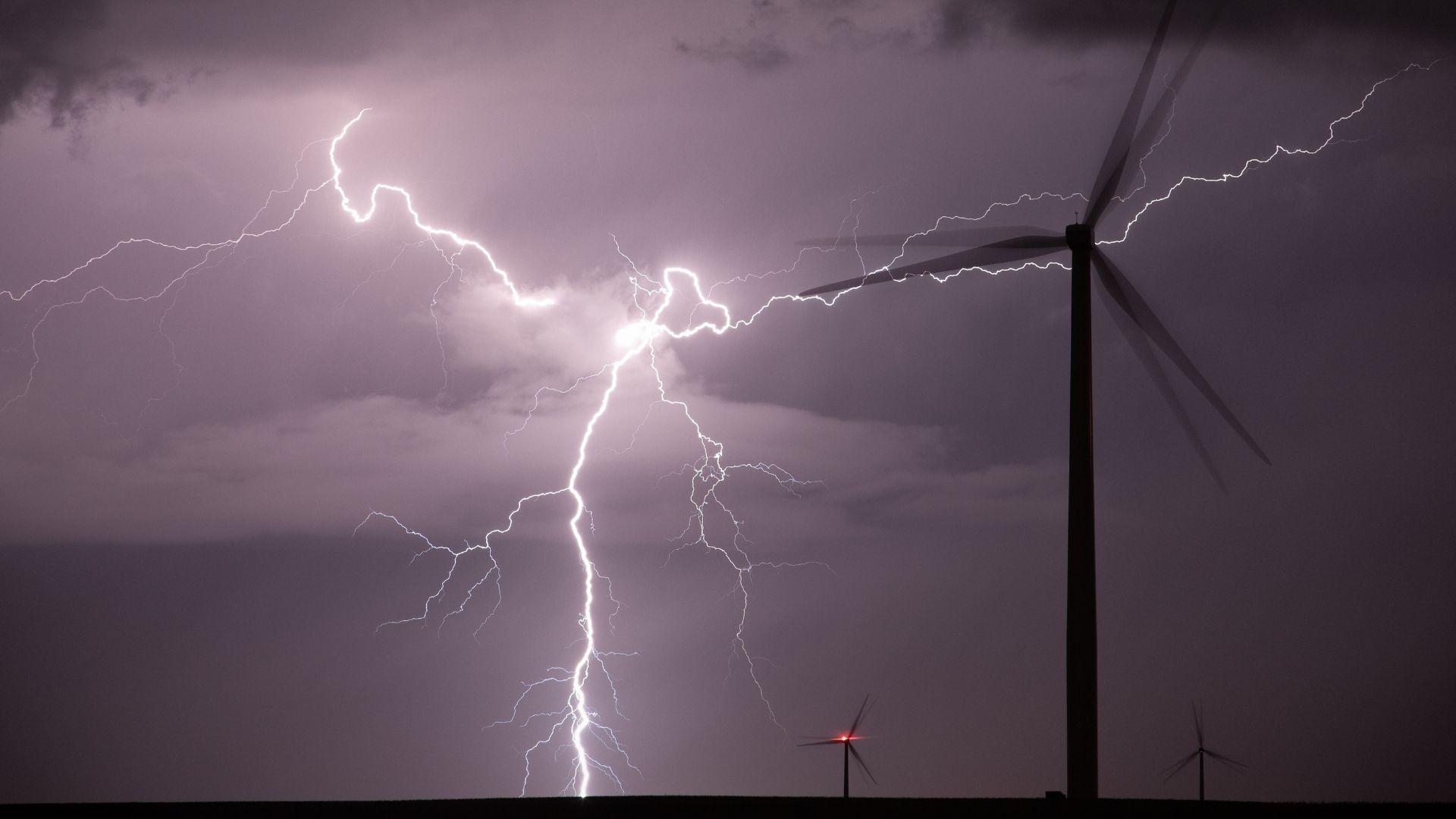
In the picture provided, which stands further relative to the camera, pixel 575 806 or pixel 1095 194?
pixel 1095 194

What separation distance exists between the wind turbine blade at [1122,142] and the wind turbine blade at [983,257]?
70 centimetres

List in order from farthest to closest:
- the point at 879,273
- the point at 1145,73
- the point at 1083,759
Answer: the point at 879,273 < the point at 1145,73 < the point at 1083,759

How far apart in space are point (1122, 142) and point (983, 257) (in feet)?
8.16

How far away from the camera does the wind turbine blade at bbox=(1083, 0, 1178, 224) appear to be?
56.3ft

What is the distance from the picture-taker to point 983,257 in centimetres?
1869

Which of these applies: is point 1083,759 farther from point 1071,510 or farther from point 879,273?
point 879,273

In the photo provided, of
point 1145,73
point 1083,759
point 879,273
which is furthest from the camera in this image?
point 879,273

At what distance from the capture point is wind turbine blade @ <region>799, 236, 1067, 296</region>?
1833 cm

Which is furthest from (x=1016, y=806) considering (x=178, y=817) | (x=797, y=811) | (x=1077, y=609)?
(x=178, y=817)

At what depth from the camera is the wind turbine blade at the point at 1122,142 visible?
17.2m

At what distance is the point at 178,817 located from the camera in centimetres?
1156

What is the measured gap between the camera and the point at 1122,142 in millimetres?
17703

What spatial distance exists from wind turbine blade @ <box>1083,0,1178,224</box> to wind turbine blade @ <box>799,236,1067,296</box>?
2.29ft

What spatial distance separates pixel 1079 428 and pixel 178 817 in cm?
1108
